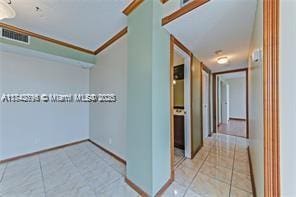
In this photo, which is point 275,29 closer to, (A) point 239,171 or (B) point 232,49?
(B) point 232,49

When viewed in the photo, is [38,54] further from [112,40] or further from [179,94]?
[179,94]

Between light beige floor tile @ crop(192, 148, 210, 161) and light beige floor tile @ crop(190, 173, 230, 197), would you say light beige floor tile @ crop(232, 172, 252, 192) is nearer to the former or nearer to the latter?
light beige floor tile @ crop(190, 173, 230, 197)

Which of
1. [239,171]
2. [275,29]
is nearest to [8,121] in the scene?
[275,29]

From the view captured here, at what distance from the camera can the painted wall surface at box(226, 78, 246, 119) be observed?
24.3ft

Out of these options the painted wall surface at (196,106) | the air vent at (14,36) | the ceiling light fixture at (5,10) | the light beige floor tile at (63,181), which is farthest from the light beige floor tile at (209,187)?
the air vent at (14,36)

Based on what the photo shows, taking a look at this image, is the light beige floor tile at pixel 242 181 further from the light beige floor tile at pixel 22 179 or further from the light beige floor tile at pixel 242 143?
the light beige floor tile at pixel 22 179

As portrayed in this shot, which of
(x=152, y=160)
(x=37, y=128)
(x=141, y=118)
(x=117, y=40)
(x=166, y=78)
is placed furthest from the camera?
(x=37, y=128)

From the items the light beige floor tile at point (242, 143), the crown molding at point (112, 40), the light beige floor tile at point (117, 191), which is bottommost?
the light beige floor tile at point (117, 191)

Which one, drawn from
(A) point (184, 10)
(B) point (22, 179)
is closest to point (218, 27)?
(A) point (184, 10)

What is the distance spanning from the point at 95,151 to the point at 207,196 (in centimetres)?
241

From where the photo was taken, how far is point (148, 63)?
1.67m

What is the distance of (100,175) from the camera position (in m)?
2.14

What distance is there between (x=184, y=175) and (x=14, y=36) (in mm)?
3801

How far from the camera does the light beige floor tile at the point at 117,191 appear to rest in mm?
1723
